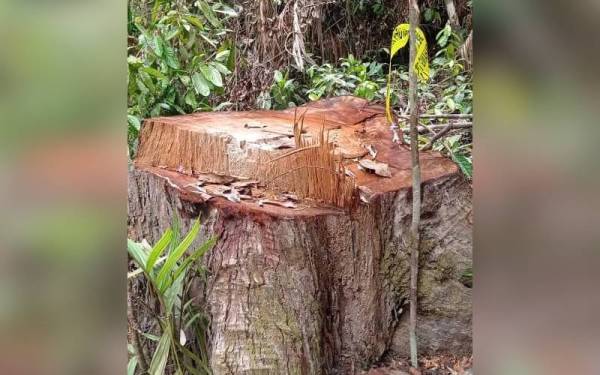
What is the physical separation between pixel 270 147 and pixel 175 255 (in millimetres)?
261

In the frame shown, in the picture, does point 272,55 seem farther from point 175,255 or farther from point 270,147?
point 175,255

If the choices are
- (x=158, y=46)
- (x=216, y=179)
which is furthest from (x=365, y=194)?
(x=158, y=46)

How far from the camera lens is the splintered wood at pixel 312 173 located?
3.97 feet

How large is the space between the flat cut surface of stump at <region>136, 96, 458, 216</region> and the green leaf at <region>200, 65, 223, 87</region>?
2.6 inches

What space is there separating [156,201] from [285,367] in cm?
39

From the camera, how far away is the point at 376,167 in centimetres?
122

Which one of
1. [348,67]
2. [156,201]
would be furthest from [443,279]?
[156,201]

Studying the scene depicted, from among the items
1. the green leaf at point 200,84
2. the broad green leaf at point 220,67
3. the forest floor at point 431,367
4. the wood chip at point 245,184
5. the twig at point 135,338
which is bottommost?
the forest floor at point 431,367

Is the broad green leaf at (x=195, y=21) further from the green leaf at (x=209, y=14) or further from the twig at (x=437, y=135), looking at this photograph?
the twig at (x=437, y=135)

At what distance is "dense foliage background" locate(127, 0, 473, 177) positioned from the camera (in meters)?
1.21

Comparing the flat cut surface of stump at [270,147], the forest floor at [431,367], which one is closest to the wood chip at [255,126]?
the flat cut surface of stump at [270,147]

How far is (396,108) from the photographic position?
48.8 inches

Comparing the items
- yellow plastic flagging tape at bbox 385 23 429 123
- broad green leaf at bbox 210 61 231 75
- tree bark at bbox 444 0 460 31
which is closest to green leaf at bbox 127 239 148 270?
broad green leaf at bbox 210 61 231 75

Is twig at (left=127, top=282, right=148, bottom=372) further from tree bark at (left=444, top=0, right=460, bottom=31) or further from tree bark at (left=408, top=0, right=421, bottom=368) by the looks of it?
tree bark at (left=444, top=0, right=460, bottom=31)
